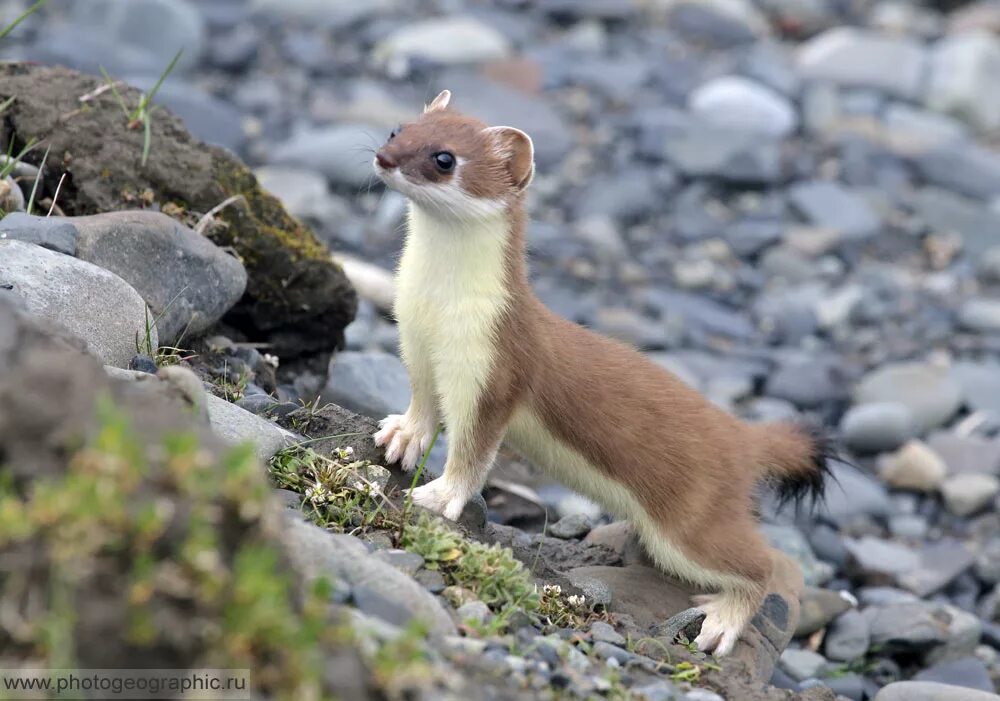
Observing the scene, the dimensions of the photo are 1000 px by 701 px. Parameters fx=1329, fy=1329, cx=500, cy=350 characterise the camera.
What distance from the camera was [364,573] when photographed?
3545 mm

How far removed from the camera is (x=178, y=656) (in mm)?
2637

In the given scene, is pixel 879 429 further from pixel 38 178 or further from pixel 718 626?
pixel 38 178

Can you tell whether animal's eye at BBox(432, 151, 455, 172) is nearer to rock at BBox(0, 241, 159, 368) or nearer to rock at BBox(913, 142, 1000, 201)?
rock at BBox(0, 241, 159, 368)

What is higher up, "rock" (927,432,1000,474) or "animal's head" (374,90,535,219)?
"animal's head" (374,90,535,219)

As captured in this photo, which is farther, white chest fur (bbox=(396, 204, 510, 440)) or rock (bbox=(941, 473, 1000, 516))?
rock (bbox=(941, 473, 1000, 516))

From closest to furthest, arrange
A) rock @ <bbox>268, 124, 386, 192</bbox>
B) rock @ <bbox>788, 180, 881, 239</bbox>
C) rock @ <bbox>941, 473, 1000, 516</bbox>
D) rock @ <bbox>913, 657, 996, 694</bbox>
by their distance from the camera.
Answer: rock @ <bbox>913, 657, 996, 694</bbox> → rock @ <bbox>941, 473, 1000, 516</bbox> → rock @ <bbox>268, 124, 386, 192</bbox> → rock @ <bbox>788, 180, 881, 239</bbox>

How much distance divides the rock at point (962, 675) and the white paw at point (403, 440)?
2649 millimetres

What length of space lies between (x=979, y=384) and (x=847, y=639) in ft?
13.3

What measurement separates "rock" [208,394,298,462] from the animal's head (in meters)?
0.97

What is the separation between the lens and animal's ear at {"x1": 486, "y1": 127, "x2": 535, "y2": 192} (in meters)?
5.06

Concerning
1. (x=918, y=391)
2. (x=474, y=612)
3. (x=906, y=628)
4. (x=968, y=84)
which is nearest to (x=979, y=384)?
(x=918, y=391)

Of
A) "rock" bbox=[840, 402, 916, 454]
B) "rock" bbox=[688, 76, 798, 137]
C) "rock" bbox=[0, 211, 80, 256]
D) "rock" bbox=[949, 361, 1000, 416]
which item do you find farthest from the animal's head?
"rock" bbox=[688, 76, 798, 137]

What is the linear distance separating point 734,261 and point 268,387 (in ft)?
22.0

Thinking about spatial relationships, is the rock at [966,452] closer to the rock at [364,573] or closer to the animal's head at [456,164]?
the animal's head at [456,164]
